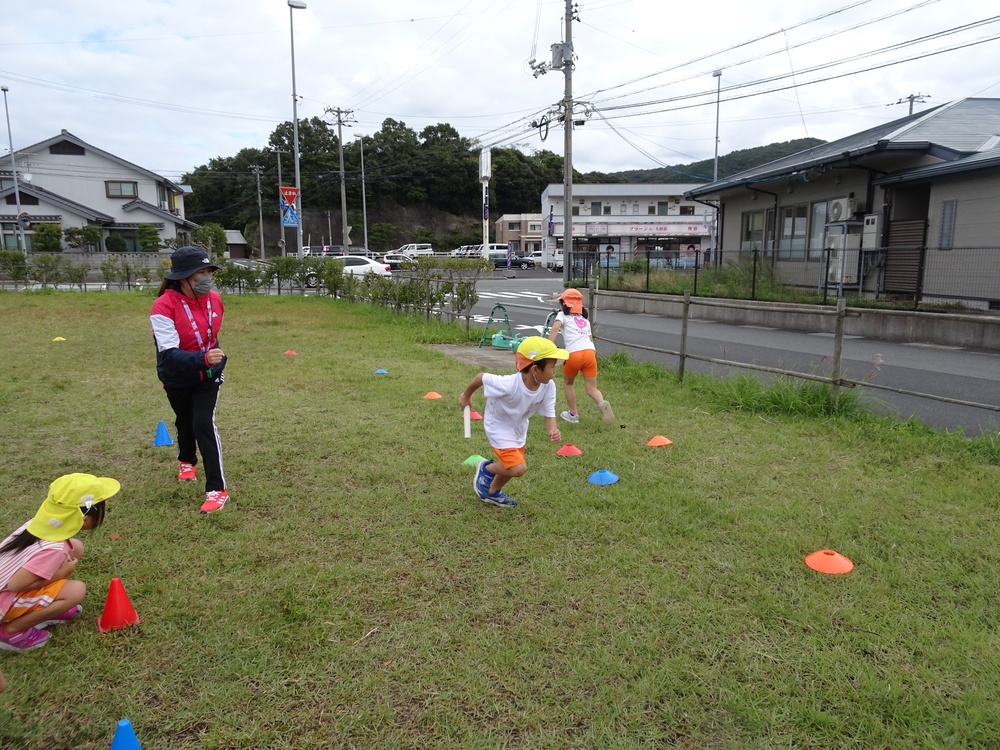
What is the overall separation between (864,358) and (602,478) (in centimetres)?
771

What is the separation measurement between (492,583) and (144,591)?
1.73 metres

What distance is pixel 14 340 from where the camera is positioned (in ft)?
38.5

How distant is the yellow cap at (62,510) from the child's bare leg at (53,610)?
278 millimetres

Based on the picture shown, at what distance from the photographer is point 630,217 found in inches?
2576

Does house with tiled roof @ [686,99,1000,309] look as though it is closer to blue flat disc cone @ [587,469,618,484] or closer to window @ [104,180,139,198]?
blue flat disc cone @ [587,469,618,484]

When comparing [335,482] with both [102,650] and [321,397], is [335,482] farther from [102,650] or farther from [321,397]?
[321,397]

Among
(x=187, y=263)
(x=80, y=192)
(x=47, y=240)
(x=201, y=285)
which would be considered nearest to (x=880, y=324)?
(x=201, y=285)

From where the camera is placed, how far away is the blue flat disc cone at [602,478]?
15.8 feet

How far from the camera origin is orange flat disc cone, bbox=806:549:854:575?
139 inches

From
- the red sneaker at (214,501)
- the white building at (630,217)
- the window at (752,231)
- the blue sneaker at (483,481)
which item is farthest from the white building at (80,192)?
the blue sneaker at (483,481)

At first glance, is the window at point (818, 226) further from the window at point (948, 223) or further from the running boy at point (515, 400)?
the running boy at point (515, 400)

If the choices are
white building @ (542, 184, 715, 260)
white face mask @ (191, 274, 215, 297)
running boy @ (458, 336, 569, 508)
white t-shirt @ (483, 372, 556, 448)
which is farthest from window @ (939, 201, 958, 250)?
white building @ (542, 184, 715, 260)

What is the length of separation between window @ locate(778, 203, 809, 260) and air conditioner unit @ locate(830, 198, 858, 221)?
5.24ft

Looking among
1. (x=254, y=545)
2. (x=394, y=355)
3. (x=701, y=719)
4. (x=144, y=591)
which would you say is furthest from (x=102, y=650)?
(x=394, y=355)
